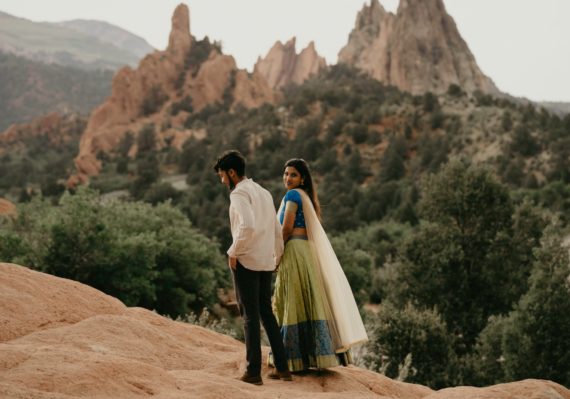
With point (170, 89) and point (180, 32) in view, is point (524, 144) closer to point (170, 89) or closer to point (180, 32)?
point (170, 89)

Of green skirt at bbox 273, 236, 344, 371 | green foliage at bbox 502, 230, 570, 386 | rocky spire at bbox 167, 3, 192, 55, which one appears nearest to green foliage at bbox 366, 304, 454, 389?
green foliage at bbox 502, 230, 570, 386

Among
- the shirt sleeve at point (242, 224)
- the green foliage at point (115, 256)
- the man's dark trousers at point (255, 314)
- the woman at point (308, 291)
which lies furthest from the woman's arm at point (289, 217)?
the green foliage at point (115, 256)

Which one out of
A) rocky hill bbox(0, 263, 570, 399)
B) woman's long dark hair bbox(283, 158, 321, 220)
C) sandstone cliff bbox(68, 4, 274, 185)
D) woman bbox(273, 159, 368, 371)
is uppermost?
sandstone cliff bbox(68, 4, 274, 185)

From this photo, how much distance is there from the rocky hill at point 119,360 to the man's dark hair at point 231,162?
1782 millimetres

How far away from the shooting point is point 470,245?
26.9 m

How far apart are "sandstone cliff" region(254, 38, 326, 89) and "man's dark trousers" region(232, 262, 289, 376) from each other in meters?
131

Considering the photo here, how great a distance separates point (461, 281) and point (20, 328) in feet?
70.7

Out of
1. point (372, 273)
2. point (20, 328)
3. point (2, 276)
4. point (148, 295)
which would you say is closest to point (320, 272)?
point (20, 328)

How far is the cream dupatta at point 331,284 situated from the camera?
6723 millimetres

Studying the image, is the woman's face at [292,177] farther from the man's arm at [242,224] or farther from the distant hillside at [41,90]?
the distant hillside at [41,90]

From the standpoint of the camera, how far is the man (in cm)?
614

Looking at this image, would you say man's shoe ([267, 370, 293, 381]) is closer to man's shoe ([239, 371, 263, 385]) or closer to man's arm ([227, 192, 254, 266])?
man's shoe ([239, 371, 263, 385])

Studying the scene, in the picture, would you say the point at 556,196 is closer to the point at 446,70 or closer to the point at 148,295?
the point at 148,295

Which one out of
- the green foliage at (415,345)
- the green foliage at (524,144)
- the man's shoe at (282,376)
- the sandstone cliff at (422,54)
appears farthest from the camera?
the sandstone cliff at (422,54)
